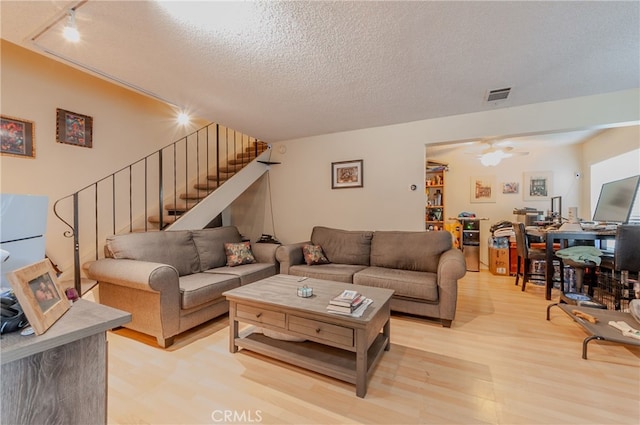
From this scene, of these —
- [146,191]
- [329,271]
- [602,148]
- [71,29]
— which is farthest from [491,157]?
[146,191]

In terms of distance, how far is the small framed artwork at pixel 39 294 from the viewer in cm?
76

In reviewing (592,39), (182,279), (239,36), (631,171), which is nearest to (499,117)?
(592,39)

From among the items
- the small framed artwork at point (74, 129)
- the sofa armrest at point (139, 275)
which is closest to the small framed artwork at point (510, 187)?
the sofa armrest at point (139, 275)

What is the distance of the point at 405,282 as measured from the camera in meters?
2.71

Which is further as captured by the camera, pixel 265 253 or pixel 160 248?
pixel 265 253

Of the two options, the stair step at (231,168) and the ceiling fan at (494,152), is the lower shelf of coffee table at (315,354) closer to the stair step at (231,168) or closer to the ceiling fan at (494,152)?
the stair step at (231,168)

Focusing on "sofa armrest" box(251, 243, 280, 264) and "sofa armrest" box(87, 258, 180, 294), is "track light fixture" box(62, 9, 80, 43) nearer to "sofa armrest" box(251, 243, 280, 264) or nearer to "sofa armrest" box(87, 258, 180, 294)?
"sofa armrest" box(87, 258, 180, 294)

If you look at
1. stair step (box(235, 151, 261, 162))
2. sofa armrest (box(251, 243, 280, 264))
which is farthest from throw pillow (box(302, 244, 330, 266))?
stair step (box(235, 151, 261, 162))

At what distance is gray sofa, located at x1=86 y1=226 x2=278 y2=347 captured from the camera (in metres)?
2.16

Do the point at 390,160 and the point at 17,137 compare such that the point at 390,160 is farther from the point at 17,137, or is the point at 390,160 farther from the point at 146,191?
the point at 17,137

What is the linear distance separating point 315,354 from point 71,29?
2717mm

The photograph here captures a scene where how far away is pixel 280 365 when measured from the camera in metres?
1.94

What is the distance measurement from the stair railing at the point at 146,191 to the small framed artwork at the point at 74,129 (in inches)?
20.6

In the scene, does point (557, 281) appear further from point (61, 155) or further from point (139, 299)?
point (61, 155)
